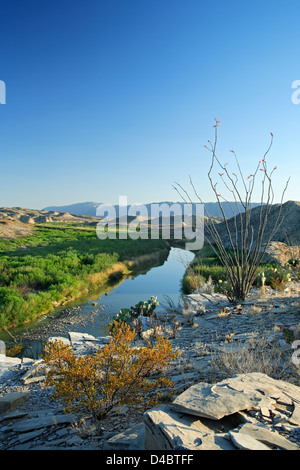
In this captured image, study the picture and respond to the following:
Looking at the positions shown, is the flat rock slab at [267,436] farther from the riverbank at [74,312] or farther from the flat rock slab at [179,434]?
the riverbank at [74,312]

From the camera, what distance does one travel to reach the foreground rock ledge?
2.03m

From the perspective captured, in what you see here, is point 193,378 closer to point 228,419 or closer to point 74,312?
point 228,419

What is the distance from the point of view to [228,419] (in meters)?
2.42

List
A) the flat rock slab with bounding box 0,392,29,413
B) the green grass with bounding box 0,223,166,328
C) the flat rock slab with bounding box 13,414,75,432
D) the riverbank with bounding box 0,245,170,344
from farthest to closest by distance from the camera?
1. the green grass with bounding box 0,223,166,328
2. the riverbank with bounding box 0,245,170,344
3. the flat rock slab with bounding box 0,392,29,413
4. the flat rock slab with bounding box 13,414,75,432

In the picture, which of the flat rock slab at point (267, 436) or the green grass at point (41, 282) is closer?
the flat rock slab at point (267, 436)

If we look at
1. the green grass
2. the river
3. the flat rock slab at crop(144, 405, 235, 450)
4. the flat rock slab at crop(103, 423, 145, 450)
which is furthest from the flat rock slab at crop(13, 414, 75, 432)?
the green grass

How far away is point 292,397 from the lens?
9.12 feet

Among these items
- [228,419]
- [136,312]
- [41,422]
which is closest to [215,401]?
[228,419]

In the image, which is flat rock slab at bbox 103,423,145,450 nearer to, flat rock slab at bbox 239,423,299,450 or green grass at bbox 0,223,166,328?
flat rock slab at bbox 239,423,299,450

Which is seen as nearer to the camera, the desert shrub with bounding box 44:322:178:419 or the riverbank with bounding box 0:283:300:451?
the riverbank with bounding box 0:283:300:451

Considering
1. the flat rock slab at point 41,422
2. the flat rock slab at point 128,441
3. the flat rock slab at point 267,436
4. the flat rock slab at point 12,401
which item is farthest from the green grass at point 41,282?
the flat rock slab at point 267,436

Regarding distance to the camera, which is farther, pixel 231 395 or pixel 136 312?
pixel 136 312

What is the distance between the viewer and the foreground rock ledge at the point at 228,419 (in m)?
2.03
